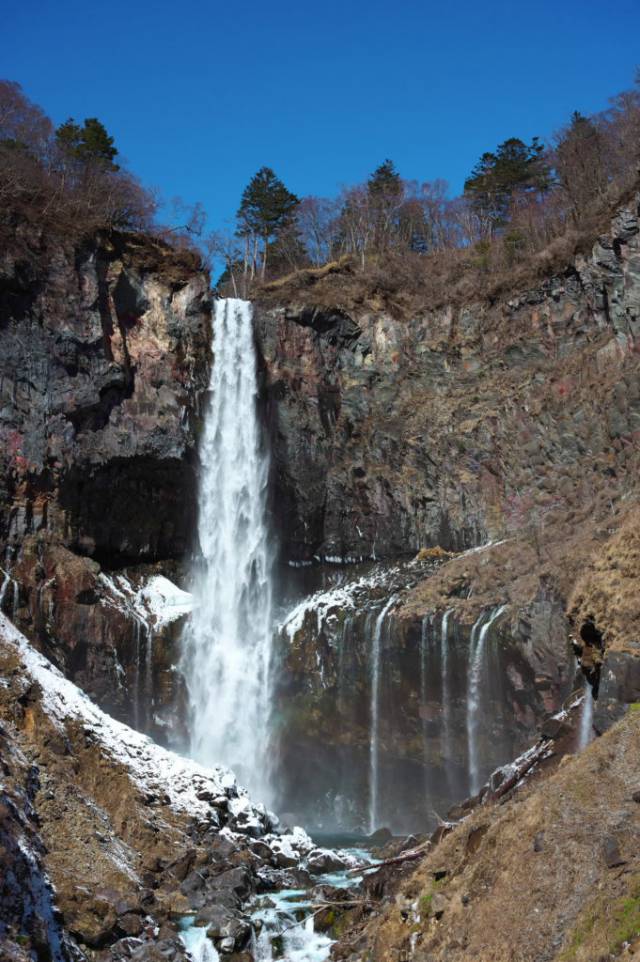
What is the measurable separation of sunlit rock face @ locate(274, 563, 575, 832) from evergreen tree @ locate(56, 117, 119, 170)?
2768 centimetres

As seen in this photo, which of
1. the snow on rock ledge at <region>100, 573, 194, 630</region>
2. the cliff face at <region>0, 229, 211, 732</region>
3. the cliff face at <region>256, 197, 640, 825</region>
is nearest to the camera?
the cliff face at <region>256, 197, 640, 825</region>

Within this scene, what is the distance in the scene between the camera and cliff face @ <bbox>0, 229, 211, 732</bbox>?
31.8m

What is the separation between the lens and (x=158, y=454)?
35.3 meters

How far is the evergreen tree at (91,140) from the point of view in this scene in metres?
44.2

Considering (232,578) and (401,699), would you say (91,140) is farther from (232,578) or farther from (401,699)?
(401,699)

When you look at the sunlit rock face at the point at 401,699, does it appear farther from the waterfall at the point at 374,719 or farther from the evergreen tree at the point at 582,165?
the evergreen tree at the point at 582,165

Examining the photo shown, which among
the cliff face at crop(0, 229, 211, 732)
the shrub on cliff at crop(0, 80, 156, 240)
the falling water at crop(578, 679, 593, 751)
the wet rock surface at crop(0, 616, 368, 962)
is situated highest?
the shrub on cliff at crop(0, 80, 156, 240)

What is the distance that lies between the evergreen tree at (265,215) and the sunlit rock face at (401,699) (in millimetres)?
29330

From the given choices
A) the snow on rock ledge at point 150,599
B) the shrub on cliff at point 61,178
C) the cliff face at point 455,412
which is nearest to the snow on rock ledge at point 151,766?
the snow on rock ledge at point 150,599

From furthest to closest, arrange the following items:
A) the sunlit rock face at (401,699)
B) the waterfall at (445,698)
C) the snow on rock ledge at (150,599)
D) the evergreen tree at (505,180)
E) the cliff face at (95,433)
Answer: the evergreen tree at (505,180), the snow on rock ledge at (150,599), the cliff face at (95,433), the waterfall at (445,698), the sunlit rock face at (401,699)

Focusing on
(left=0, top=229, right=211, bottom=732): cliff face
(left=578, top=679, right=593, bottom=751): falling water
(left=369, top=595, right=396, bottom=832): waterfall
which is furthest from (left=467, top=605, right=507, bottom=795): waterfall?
(left=0, top=229, right=211, bottom=732): cliff face

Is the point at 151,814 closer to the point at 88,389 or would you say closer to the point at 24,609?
the point at 24,609

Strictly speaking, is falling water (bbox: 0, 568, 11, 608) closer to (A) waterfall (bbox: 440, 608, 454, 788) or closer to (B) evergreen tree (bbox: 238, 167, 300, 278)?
(A) waterfall (bbox: 440, 608, 454, 788)

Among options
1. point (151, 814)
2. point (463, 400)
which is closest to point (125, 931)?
point (151, 814)
